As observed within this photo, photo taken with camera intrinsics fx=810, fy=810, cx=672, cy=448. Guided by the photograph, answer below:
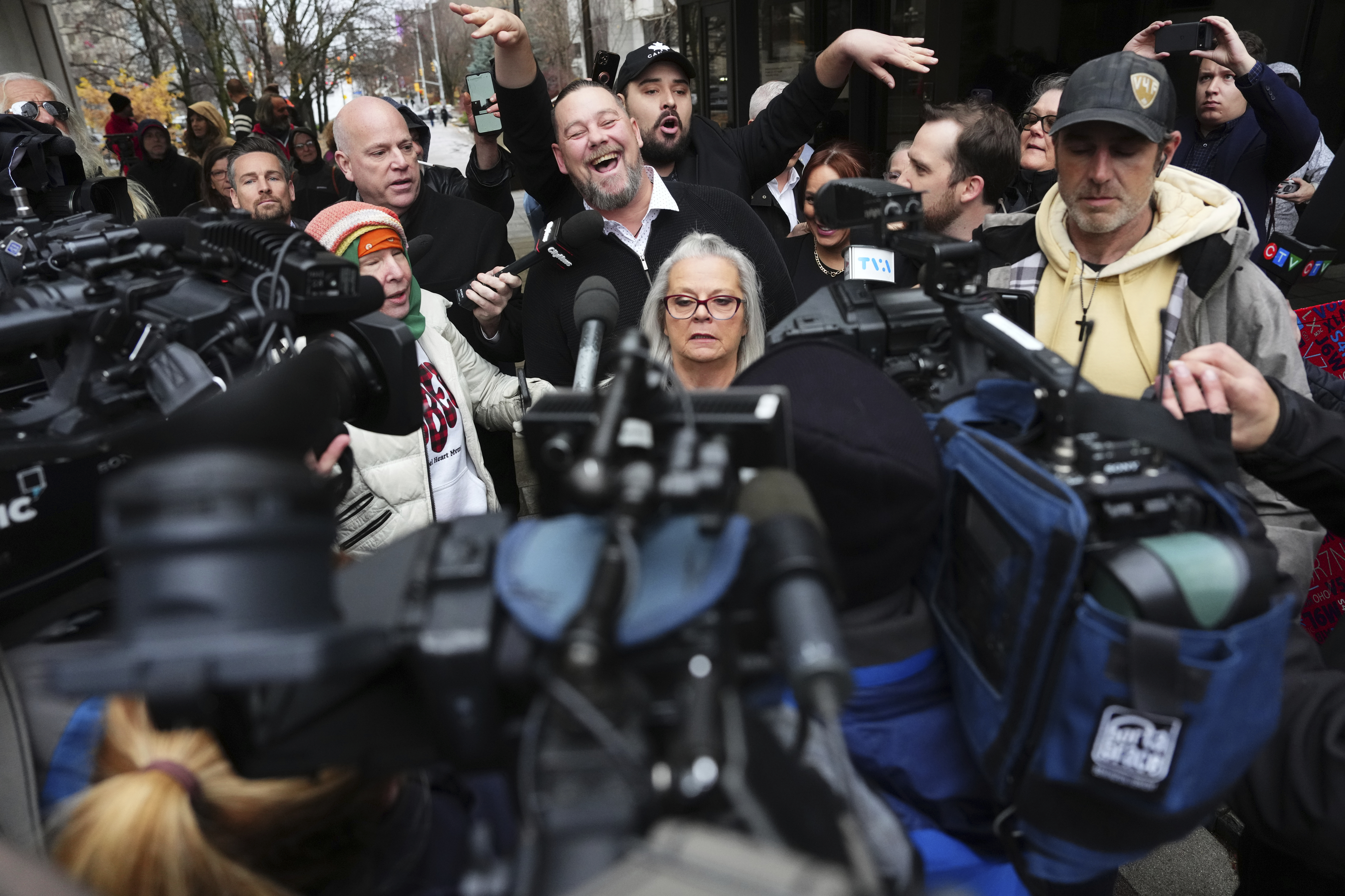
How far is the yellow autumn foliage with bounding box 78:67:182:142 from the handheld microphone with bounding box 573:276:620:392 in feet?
59.8

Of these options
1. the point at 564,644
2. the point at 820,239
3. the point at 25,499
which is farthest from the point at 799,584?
the point at 820,239

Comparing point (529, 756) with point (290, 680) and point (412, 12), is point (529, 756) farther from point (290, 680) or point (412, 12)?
point (412, 12)

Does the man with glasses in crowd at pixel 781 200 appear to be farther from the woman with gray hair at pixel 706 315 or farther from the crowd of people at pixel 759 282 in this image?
the woman with gray hair at pixel 706 315

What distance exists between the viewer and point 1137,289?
2.09 meters

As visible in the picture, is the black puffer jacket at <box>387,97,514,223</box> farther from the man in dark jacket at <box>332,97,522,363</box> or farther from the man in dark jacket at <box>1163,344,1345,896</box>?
the man in dark jacket at <box>1163,344,1345,896</box>

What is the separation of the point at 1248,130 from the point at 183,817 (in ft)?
15.2

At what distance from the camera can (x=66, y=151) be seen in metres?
2.12

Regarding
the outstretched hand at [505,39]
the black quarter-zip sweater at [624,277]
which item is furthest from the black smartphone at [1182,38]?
the outstretched hand at [505,39]

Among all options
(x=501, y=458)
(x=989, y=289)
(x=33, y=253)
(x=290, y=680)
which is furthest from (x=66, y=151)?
(x=989, y=289)

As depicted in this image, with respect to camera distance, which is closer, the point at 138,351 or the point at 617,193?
the point at 138,351

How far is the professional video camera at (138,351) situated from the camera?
1386 millimetres

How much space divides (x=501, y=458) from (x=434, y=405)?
0.80 metres

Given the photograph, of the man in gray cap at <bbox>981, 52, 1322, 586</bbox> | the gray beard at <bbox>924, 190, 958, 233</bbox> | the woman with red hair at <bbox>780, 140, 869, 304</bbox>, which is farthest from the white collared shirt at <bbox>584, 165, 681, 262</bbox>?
the man in gray cap at <bbox>981, 52, 1322, 586</bbox>

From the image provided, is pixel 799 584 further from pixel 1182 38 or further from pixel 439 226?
pixel 439 226
